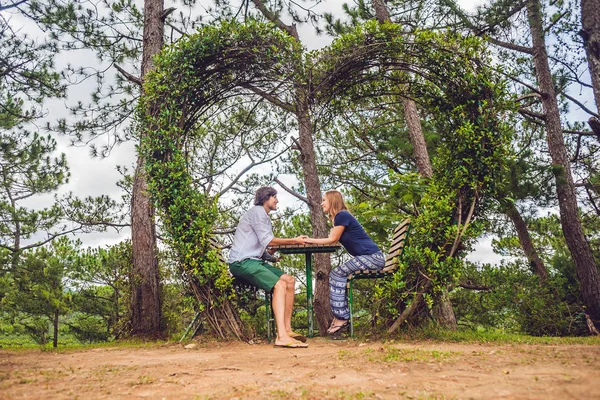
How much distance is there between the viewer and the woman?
16.6 ft

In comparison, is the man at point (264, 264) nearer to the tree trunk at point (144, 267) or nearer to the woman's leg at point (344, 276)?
the woman's leg at point (344, 276)

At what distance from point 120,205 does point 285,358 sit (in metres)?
7.71

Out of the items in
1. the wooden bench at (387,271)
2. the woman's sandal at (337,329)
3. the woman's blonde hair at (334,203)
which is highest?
the woman's blonde hair at (334,203)

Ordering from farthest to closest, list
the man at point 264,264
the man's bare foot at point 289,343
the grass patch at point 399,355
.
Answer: the man at point 264,264
the man's bare foot at point 289,343
the grass patch at point 399,355

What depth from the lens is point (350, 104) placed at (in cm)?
653

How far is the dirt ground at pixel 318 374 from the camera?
258cm

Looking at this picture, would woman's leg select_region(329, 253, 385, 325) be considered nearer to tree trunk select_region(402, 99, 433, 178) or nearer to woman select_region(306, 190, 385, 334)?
woman select_region(306, 190, 385, 334)

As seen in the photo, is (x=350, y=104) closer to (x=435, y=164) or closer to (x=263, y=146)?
(x=435, y=164)

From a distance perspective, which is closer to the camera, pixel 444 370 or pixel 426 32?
pixel 444 370

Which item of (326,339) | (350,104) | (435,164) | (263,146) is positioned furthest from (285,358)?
(263,146)

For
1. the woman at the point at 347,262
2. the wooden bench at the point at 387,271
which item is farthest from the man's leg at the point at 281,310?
the wooden bench at the point at 387,271

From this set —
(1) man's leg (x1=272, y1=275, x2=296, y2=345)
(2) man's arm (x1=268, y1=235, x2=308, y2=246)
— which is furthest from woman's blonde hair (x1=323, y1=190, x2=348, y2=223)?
(1) man's leg (x1=272, y1=275, x2=296, y2=345)

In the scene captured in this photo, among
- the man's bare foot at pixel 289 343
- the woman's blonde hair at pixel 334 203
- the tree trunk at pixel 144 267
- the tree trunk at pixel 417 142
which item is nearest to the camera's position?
the man's bare foot at pixel 289 343

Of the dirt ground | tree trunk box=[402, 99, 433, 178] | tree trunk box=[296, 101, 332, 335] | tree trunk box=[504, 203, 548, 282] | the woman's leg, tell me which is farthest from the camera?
tree trunk box=[504, 203, 548, 282]
